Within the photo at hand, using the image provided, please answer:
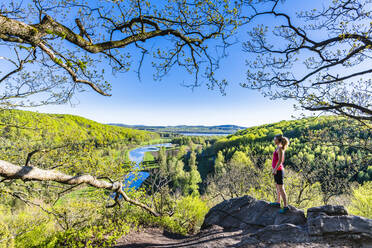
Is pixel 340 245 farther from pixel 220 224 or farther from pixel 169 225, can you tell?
pixel 169 225

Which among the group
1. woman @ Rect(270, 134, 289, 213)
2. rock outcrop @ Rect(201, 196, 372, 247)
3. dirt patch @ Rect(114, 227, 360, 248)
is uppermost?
woman @ Rect(270, 134, 289, 213)

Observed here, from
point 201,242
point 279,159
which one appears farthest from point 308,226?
point 201,242

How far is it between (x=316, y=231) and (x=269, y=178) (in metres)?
13.2

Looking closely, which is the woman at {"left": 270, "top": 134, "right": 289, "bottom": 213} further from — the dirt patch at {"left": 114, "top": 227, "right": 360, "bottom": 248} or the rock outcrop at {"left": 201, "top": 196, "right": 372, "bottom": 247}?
the dirt patch at {"left": 114, "top": 227, "right": 360, "bottom": 248}

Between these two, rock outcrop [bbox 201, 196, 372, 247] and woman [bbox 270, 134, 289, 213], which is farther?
woman [bbox 270, 134, 289, 213]

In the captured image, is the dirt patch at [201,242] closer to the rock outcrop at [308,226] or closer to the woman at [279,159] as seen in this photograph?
the rock outcrop at [308,226]

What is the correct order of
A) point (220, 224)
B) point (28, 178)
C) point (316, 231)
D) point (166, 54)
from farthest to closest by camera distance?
point (220, 224) < point (166, 54) < point (316, 231) < point (28, 178)

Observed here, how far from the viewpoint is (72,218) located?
5.65 metres

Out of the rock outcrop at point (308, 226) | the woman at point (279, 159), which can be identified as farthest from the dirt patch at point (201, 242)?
the woman at point (279, 159)

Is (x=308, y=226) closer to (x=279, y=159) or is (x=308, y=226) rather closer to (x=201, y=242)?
(x=279, y=159)

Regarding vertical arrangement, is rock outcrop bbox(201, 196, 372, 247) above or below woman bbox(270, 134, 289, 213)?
below

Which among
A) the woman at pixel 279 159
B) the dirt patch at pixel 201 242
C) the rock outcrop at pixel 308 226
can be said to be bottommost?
the dirt patch at pixel 201 242

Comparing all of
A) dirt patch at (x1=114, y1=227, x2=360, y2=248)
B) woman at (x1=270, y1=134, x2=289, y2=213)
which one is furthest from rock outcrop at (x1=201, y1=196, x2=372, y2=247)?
woman at (x1=270, y1=134, x2=289, y2=213)

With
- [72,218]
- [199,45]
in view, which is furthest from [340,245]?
[72,218]
